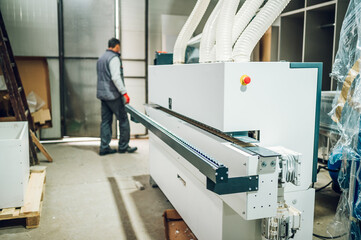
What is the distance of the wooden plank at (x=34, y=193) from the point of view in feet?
8.16

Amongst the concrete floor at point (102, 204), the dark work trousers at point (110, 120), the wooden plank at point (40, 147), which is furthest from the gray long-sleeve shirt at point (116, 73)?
the wooden plank at point (40, 147)

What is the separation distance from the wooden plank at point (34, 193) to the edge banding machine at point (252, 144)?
3.98 ft

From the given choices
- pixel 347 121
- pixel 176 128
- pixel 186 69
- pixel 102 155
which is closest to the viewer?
pixel 347 121

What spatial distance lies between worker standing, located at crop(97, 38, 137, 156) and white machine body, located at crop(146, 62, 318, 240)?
7.93 ft

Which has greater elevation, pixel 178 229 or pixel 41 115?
pixel 41 115

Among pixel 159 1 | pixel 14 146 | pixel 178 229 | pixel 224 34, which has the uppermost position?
pixel 159 1

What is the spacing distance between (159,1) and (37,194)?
365 centimetres

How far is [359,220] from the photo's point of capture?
1.83 meters

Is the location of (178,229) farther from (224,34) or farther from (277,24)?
(277,24)

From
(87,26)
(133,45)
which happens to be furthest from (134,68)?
(87,26)

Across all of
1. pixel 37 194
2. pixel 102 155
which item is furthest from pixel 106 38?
pixel 37 194

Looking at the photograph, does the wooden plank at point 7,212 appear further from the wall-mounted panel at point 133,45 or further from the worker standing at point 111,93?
the wall-mounted panel at point 133,45

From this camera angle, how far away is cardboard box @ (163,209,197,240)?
7.18ft

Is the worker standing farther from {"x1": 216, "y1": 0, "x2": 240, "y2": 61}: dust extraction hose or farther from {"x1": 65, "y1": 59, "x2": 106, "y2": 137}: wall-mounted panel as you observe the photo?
{"x1": 216, "y1": 0, "x2": 240, "y2": 61}: dust extraction hose
